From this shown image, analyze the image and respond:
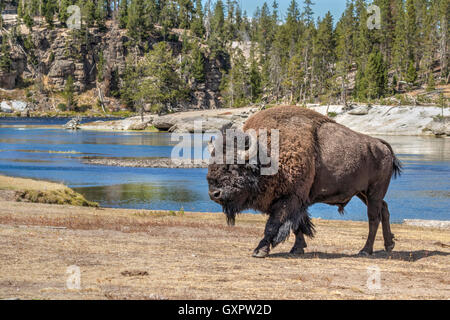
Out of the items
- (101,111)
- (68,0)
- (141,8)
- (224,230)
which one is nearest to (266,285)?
(224,230)

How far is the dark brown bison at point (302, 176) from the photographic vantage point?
8695 mm

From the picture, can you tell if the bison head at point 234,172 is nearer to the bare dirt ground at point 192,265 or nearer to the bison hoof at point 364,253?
the bare dirt ground at point 192,265

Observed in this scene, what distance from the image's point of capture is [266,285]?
675 centimetres

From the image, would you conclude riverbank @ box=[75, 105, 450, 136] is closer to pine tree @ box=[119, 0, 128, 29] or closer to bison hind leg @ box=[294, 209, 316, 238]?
bison hind leg @ box=[294, 209, 316, 238]

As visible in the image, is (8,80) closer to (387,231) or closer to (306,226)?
(387,231)

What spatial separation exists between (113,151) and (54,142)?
1530 cm

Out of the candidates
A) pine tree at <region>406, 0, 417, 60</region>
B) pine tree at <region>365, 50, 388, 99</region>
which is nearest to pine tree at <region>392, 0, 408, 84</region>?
pine tree at <region>406, 0, 417, 60</region>

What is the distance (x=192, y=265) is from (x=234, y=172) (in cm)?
164

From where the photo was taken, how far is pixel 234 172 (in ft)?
28.0

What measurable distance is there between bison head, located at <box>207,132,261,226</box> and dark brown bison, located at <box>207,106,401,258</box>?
16 millimetres

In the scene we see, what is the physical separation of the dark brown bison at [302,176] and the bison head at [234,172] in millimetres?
16

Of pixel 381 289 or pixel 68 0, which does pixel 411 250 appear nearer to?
pixel 381 289

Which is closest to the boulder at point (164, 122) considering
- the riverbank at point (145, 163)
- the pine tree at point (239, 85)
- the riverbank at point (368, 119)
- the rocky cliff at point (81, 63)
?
the riverbank at point (368, 119)

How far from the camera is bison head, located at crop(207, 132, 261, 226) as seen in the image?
8469 mm
